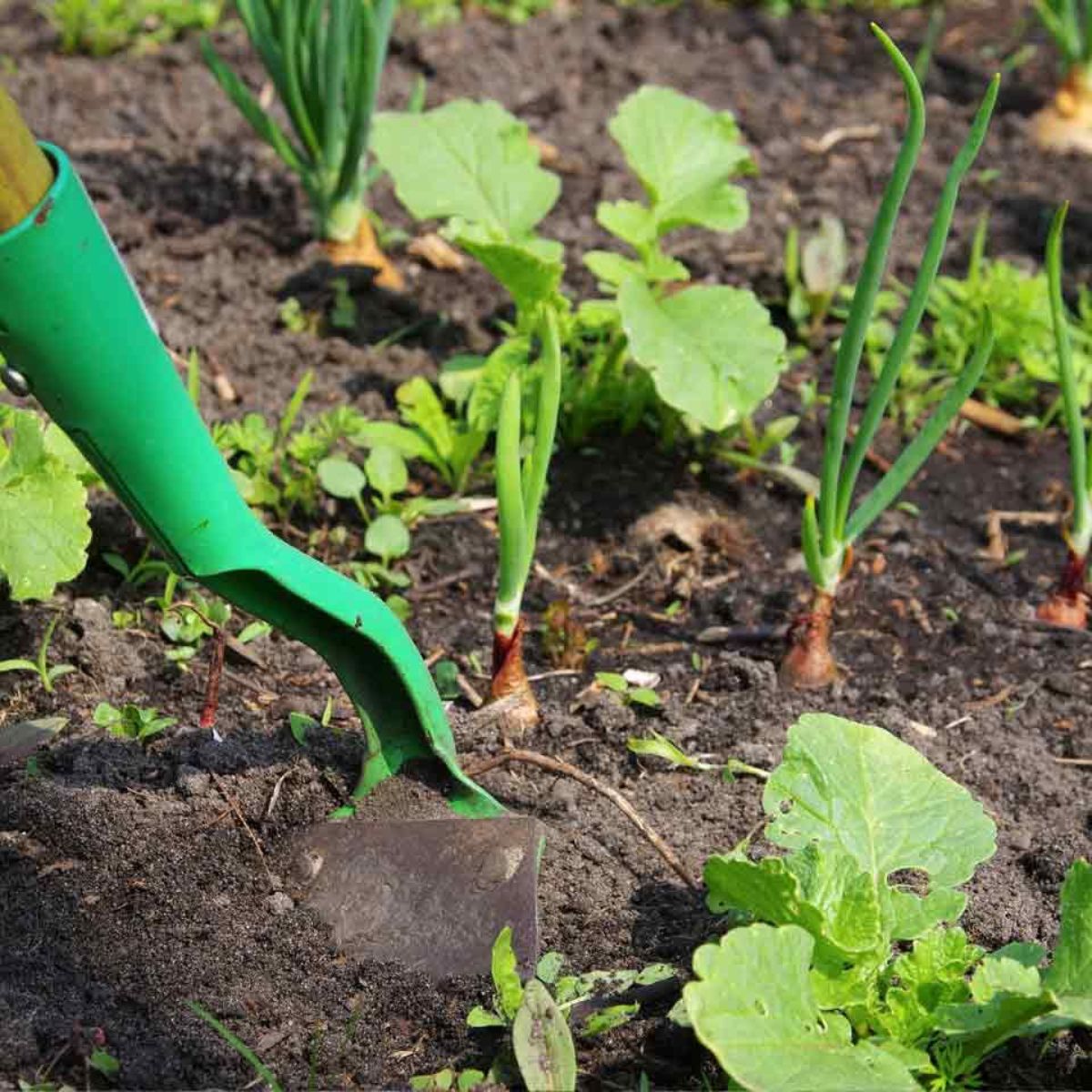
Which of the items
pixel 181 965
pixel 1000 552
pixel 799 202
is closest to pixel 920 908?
pixel 181 965

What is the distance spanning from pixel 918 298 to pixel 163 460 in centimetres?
85

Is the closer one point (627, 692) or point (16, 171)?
point (16, 171)

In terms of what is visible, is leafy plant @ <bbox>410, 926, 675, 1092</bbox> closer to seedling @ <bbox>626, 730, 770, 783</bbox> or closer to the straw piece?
seedling @ <bbox>626, 730, 770, 783</bbox>

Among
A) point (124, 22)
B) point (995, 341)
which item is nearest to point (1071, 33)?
point (995, 341)

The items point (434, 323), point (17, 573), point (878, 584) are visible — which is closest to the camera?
point (17, 573)

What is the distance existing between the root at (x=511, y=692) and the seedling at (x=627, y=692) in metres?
0.11

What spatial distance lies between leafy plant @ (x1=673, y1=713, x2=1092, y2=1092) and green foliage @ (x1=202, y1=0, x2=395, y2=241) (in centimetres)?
138

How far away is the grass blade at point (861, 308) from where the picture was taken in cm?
153

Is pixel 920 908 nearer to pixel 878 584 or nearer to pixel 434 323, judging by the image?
pixel 878 584

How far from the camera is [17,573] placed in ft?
5.37

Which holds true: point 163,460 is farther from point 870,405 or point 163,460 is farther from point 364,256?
point 364,256

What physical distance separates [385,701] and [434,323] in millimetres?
1119

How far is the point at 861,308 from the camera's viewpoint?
1.66 metres

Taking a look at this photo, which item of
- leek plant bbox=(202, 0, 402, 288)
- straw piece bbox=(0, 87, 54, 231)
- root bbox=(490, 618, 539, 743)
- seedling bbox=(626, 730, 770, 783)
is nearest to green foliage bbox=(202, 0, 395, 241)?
leek plant bbox=(202, 0, 402, 288)
